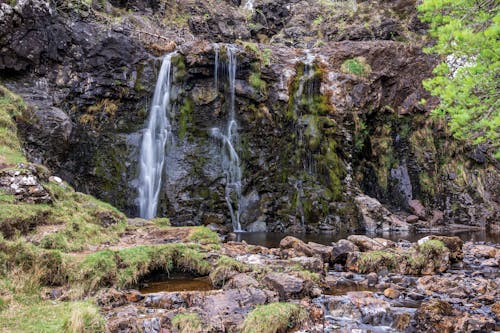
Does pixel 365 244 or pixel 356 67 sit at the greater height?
pixel 356 67

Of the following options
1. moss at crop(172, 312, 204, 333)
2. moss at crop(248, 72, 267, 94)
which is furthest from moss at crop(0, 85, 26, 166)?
moss at crop(248, 72, 267, 94)

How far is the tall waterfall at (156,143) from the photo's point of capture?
2362 centimetres

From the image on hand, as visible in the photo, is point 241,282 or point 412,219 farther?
point 412,219

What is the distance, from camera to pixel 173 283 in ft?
31.9

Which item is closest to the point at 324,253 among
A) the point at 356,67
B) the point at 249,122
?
the point at 249,122

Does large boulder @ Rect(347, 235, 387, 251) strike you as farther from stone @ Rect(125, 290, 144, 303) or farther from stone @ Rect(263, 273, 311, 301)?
stone @ Rect(125, 290, 144, 303)

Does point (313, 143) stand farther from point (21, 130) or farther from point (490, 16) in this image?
point (490, 16)

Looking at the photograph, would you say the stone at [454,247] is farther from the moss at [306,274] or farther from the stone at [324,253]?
the moss at [306,274]

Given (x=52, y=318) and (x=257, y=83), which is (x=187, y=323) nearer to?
(x=52, y=318)

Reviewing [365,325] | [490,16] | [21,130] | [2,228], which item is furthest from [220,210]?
[490,16]

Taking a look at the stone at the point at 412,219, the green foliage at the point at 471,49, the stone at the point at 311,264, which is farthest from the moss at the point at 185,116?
the green foliage at the point at 471,49

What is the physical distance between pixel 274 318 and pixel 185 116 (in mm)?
20848

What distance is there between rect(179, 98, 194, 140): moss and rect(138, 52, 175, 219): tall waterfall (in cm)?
76

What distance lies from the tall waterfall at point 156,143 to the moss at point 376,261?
15091 millimetres
